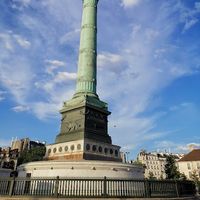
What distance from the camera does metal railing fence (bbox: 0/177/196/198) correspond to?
49.0 feet

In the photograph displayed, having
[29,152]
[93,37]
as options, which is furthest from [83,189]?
[29,152]

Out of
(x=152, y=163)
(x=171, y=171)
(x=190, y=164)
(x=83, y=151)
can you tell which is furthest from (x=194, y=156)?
(x=83, y=151)

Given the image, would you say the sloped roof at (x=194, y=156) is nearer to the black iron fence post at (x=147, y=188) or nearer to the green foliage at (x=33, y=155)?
the green foliage at (x=33, y=155)

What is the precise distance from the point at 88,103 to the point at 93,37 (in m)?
12.5

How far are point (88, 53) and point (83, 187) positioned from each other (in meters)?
26.0

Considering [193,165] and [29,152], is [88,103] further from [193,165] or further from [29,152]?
[193,165]

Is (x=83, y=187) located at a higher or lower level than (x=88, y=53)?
lower

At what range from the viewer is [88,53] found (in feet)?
125

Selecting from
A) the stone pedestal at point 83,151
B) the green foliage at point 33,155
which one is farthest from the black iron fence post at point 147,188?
the green foliage at point 33,155

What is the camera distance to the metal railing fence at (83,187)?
49.0 feet

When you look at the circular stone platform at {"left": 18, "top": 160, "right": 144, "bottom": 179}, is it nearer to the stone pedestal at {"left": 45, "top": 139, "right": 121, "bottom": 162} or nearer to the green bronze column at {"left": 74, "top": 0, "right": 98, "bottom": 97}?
the stone pedestal at {"left": 45, "top": 139, "right": 121, "bottom": 162}

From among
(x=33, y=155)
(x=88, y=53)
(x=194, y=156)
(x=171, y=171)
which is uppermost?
(x=88, y=53)

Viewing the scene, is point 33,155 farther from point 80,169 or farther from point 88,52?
point 80,169

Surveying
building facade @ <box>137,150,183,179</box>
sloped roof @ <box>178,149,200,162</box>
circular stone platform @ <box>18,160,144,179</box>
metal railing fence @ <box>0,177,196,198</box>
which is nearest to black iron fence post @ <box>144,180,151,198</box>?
metal railing fence @ <box>0,177,196,198</box>
